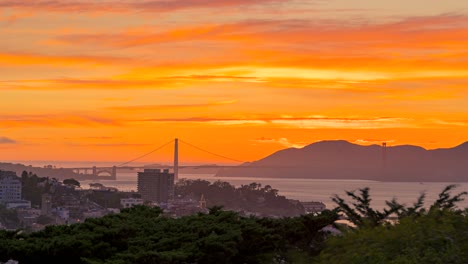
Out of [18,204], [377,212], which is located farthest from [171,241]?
[18,204]

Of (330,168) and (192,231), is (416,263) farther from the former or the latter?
(330,168)

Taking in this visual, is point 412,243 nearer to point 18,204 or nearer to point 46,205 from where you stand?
point 46,205

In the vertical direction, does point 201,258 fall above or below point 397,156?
below

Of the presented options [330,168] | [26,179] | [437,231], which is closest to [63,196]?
[26,179]

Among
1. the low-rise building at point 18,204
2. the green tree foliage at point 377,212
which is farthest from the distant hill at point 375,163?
the green tree foliage at point 377,212

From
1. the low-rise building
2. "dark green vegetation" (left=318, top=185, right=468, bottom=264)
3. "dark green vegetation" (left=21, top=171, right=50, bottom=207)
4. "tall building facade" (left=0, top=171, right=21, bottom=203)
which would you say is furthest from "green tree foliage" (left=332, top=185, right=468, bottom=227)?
"tall building facade" (left=0, top=171, right=21, bottom=203)

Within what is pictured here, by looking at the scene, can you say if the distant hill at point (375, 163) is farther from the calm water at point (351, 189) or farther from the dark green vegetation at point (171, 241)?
the dark green vegetation at point (171, 241)
